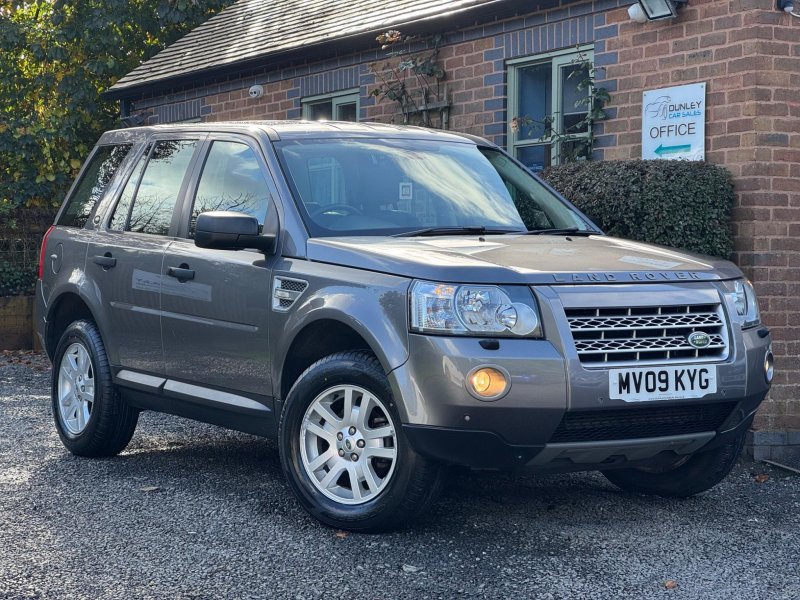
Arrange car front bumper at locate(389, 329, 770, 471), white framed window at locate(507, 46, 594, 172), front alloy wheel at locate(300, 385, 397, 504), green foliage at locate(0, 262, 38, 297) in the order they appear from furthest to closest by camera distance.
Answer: green foliage at locate(0, 262, 38, 297) → white framed window at locate(507, 46, 594, 172) → front alloy wheel at locate(300, 385, 397, 504) → car front bumper at locate(389, 329, 770, 471)

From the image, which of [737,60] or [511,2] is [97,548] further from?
[511,2]

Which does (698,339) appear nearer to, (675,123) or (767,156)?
(767,156)

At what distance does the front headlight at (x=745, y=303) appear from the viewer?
5.36m

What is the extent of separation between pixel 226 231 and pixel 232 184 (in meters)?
0.76

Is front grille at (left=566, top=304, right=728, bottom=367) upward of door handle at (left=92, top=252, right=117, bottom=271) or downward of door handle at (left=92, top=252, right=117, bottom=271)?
downward

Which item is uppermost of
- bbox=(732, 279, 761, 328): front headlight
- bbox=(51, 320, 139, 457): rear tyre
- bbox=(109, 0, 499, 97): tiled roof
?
bbox=(109, 0, 499, 97): tiled roof

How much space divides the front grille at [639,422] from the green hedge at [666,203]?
280 cm

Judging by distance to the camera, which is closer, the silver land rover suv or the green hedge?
the silver land rover suv

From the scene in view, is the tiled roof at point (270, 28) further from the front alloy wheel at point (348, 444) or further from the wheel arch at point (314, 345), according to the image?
the front alloy wheel at point (348, 444)

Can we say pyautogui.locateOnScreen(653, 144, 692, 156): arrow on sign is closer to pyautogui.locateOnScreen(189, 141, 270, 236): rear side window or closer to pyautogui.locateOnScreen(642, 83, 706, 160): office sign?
pyautogui.locateOnScreen(642, 83, 706, 160): office sign

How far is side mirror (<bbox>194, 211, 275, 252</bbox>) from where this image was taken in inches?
216

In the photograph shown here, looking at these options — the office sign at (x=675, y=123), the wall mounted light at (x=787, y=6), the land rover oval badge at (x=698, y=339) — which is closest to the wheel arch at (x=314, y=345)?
the land rover oval badge at (x=698, y=339)

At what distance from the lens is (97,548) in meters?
5.04

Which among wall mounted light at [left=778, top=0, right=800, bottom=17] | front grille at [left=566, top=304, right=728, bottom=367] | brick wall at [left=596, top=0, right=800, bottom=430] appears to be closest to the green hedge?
brick wall at [left=596, top=0, right=800, bottom=430]
